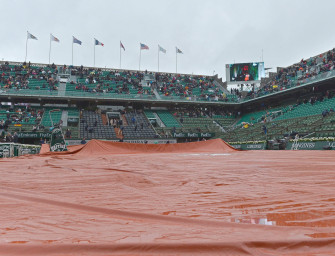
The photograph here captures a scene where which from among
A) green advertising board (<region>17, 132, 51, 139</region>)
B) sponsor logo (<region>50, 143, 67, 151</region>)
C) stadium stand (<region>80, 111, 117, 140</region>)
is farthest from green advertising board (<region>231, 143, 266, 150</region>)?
green advertising board (<region>17, 132, 51, 139</region>)

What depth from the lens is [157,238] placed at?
1.50 metres

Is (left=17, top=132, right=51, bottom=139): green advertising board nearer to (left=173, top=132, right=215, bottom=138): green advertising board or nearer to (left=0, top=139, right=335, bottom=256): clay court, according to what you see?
(left=173, top=132, right=215, bottom=138): green advertising board

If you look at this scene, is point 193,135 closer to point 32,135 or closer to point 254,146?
point 254,146

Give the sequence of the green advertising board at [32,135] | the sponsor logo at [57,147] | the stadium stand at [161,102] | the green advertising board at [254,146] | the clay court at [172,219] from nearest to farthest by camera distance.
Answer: the clay court at [172,219], the sponsor logo at [57,147], the green advertising board at [254,146], the green advertising board at [32,135], the stadium stand at [161,102]

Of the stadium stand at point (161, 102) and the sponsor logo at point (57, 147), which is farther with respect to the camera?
the stadium stand at point (161, 102)

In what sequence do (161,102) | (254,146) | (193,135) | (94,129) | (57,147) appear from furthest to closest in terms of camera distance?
(161,102) → (193,135) → (94,129) → (254,146) → (57,147)

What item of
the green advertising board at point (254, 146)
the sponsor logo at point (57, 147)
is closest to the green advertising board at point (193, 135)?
the green advertising board at point (254, 146)

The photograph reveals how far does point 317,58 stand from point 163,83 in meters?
18.8

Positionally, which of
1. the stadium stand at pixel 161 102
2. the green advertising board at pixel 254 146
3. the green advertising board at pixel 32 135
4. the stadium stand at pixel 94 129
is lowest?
the green advertising board at pixel 254 146

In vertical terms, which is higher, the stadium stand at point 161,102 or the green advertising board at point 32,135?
the stadium stand at point 161,102

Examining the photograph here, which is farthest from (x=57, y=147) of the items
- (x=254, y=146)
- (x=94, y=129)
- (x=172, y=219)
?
(x=172, y=219)

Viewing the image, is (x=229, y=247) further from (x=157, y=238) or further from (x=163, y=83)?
(x=163, y=83)

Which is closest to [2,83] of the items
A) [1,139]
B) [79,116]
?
[79,116]

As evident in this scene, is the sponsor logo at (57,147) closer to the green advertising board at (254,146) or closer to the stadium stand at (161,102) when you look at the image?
the stadium stand at (161,102)
